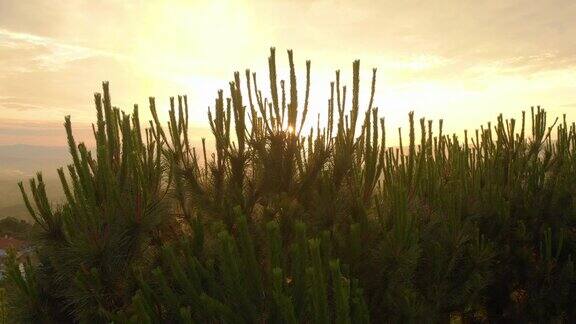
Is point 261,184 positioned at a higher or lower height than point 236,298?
higher

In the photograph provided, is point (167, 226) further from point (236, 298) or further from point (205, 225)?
point (236, 298)

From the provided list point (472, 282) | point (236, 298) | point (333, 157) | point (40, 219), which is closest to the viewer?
point (236, 298)

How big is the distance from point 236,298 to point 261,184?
180cm

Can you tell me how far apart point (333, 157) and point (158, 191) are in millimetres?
1763

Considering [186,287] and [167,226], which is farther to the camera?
[167,226]

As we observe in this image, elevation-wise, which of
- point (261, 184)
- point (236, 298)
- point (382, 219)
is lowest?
point (236, 298)

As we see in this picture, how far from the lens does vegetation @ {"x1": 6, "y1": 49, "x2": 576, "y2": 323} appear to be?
3.08 metres

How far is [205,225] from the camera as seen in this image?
458cm

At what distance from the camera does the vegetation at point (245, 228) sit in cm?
308

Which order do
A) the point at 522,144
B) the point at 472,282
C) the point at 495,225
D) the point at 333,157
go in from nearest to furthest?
the point at 333,157 < the point at 472,282 < the point at 495,225 < the point at 522,144

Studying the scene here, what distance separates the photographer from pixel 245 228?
287cm

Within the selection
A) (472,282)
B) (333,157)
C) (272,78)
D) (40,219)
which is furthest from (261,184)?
(472,282)

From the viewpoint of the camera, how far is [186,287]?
10.1 ft

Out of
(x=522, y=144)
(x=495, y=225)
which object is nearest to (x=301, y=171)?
(x=495, y=225)
